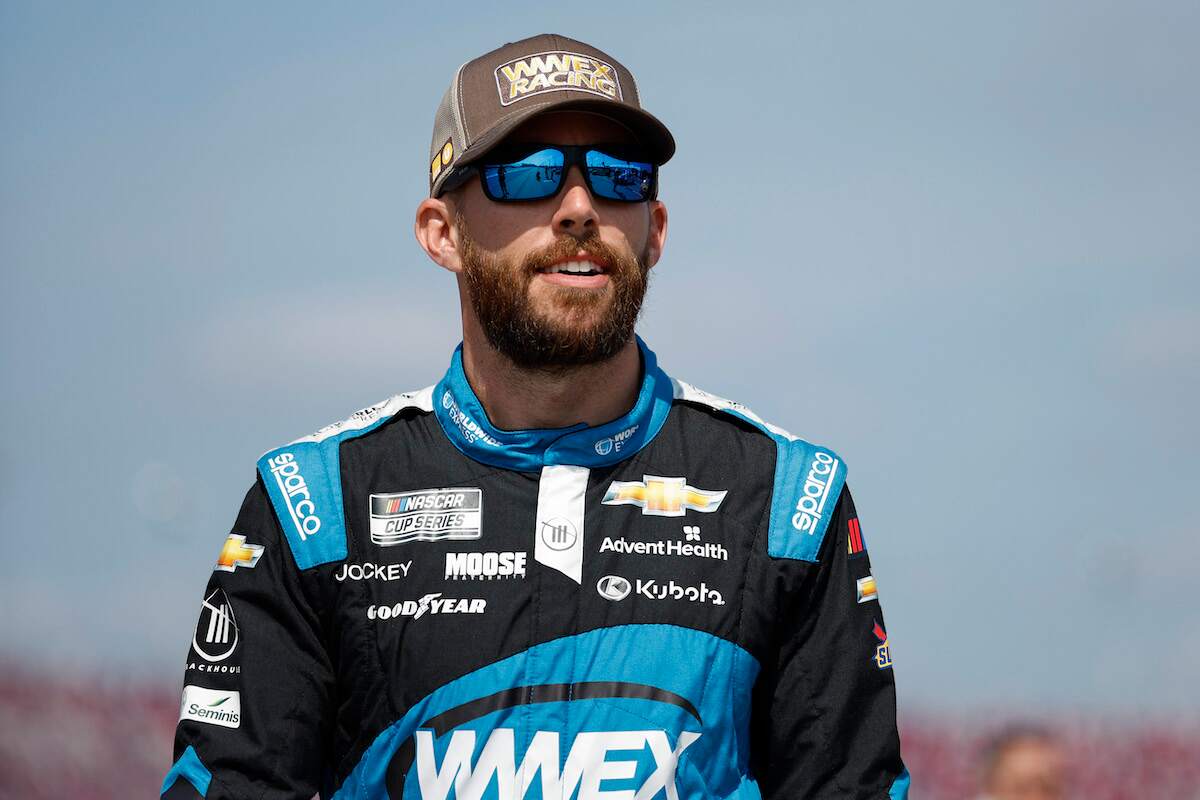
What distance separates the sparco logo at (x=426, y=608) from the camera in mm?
2967

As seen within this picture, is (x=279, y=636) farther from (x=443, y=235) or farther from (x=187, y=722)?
(x=443, y=235)

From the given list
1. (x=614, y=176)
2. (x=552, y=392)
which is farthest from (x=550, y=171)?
(x=552, y=392)

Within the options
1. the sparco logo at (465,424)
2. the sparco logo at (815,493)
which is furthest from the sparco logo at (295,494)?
the sparco logo at (815,493)

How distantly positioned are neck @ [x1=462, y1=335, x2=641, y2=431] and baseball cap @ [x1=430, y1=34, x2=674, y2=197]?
47 centimetres

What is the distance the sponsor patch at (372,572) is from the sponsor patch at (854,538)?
101cm

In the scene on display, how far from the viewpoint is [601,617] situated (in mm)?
2959

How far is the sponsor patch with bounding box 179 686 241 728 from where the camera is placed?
296 cm

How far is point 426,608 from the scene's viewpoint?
2.98 meters

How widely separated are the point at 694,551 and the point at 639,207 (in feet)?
2.70

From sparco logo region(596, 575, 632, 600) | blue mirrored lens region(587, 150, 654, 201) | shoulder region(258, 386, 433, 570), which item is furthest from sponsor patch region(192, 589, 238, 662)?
blue mirrored lens region(587, 150, 654, 201)

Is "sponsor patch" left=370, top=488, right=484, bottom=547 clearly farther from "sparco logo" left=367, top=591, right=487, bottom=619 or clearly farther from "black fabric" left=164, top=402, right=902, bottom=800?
"sparco logo" left=367, top=591, right=487, bottom=619

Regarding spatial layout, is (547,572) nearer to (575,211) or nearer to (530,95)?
(575,211)

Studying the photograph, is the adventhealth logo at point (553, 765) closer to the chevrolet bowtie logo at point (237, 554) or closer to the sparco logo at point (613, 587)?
the sparco logo at point (613, 587)

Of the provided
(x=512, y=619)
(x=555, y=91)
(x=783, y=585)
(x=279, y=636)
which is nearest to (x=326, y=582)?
(x=279, y=636)
